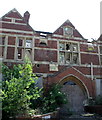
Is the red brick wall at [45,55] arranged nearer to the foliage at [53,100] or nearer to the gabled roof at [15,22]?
the gabled roof at [15,22]

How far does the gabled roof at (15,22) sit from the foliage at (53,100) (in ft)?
21.3

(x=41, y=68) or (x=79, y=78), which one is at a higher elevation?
(x=41, y=68)

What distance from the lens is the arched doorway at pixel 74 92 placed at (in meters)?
14.4

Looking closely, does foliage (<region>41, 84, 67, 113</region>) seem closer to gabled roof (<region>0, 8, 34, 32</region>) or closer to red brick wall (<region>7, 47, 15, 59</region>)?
red brick wall (<region>7, 47, 15, 59</region>)

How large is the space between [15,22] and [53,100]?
8469 mm

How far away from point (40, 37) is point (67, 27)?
338cm

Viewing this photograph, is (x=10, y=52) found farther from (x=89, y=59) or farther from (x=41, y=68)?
(x=89, y=59)

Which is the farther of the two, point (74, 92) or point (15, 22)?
point (15, 22)

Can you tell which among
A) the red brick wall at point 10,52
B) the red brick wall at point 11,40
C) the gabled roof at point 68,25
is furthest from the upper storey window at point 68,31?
the red brick wall at point 10,52

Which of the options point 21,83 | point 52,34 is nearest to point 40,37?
point 52,34

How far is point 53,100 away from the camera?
460 inches

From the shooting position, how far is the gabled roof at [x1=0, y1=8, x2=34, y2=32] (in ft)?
48.4

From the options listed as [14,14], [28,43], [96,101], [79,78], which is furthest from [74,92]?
[14,14]

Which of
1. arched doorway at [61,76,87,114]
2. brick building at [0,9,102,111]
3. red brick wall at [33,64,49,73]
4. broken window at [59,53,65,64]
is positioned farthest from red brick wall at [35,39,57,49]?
arched doorway at [61,76,87,114]
